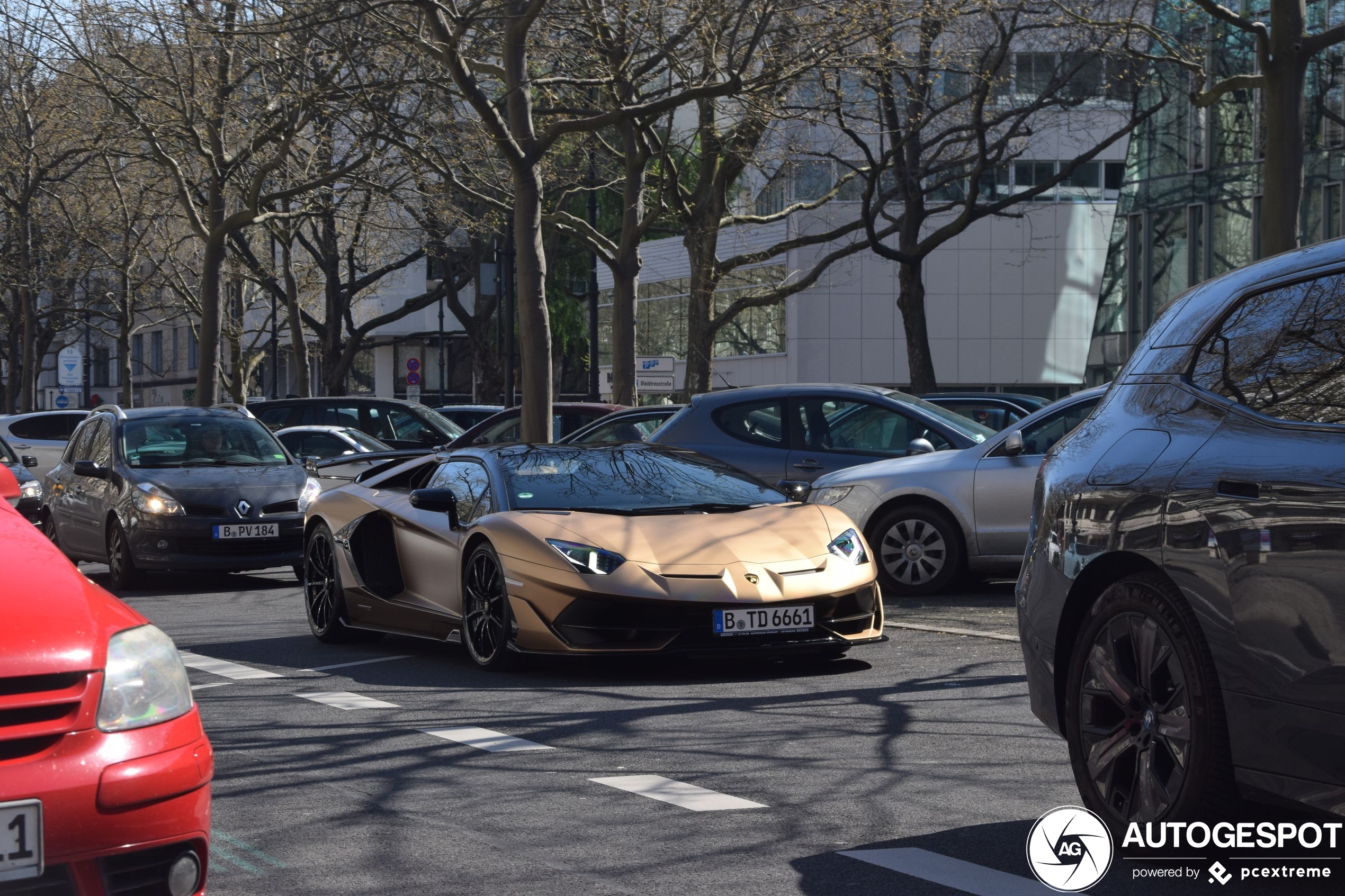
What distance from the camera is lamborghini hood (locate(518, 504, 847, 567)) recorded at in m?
8.98

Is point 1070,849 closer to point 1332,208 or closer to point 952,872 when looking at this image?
point 952,872

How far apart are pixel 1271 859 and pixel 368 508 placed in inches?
285

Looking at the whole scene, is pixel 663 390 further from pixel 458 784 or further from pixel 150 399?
pixel 150 399

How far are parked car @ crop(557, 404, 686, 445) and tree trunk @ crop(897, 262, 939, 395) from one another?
12.7m

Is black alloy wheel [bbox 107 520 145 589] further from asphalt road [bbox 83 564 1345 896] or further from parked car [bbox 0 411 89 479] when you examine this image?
parked car [bbox 0 411 89 479]

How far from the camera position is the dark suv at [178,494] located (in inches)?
607

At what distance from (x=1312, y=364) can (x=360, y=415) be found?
73.9 ft

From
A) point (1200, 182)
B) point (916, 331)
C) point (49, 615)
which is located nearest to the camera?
Answer: point (49, 615)

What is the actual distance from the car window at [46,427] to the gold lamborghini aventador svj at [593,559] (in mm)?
22913

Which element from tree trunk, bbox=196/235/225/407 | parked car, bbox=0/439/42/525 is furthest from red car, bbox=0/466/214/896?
tree trunk, bbox=196/235/225/407

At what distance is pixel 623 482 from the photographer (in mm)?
10000

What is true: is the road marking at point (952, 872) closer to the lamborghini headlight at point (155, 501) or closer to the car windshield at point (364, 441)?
the lamborghini headlight at point (155, 501)

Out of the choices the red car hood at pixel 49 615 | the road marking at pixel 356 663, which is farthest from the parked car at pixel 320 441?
the red car hood at pixel 49 615

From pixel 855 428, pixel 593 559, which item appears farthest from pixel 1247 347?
pixel 855 428
